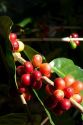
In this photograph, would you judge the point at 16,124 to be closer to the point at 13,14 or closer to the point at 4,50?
the point at 4,50

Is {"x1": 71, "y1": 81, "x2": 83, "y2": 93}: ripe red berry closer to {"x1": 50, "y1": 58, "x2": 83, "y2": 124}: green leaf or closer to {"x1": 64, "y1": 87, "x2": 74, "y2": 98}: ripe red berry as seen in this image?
{"x1": 64, "y1": 87, "x2": 74, "y2": 98}: ripe red berry

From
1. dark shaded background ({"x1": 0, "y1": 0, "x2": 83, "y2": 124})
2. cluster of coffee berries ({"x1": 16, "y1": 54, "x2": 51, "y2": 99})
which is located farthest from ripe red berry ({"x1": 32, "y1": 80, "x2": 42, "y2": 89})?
dark shaded background ({"x1": 0, "y1": 0, "x2": 83, "y2": 124})

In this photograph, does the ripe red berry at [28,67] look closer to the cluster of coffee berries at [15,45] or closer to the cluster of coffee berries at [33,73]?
the cluster of coffee berries at [33,73]

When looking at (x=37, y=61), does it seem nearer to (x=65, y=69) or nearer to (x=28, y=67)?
(x=28, y=67)

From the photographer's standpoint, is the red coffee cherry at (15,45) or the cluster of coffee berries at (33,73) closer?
the cluster of coffee berries at (33,73)

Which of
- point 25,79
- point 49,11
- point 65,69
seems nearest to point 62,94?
point 25,79

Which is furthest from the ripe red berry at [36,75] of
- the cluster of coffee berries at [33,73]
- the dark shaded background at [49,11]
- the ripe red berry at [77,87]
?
the dark shaded background at [49,11]
